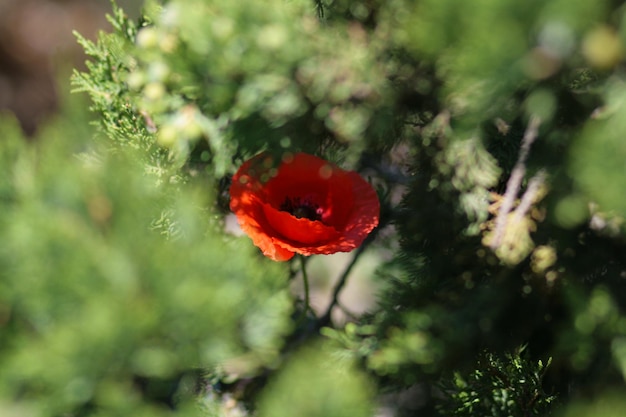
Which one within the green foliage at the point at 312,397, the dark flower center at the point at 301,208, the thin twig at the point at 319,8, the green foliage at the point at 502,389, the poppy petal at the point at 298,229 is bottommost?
the green foliage at the point at 312,397

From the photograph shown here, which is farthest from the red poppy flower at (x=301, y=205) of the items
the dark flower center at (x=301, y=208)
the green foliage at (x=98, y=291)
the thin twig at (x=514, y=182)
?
the green foliage at (x=98, y=291)

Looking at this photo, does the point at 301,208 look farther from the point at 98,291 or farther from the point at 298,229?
the point at 98,291

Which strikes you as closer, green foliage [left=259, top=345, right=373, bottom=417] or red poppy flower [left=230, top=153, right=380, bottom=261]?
green foliage [left=259, top=345, right=373, bottom=417]

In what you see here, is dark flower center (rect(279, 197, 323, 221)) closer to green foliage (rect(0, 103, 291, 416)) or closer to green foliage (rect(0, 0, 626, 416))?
green foliage (rect(0, 0, 626, 416))

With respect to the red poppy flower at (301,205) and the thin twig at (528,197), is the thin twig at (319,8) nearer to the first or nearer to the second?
the red poppy flower at (301,205)

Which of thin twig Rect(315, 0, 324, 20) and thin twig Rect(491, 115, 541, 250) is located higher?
thin twig Rect(315, 0, 324, 20)

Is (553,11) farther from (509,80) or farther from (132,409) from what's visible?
(132,409)

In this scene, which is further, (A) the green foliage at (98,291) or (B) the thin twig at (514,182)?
(B) the thin twig at (514,182)

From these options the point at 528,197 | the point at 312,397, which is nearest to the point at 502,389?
the point at 528,197

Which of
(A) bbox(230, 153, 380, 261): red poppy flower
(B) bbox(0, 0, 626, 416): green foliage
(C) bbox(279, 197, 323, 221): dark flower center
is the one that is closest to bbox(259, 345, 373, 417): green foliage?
(B) bbox(0, 0, 626, 416): green foliage
